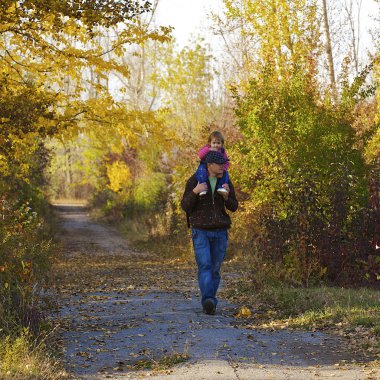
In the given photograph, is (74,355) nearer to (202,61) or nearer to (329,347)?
(329,347)

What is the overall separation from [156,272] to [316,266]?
5.07 meters

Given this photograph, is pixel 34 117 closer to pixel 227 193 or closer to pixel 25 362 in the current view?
pixel 227 193

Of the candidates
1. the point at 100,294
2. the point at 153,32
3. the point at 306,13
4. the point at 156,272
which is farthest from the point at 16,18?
the point at 306,13

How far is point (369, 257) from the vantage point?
11.9m

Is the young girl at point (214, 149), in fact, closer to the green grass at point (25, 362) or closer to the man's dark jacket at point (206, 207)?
the man's dark jacket at point (206, 207)

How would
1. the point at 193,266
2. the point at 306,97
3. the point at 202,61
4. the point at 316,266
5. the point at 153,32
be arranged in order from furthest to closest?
1. the point at 202,61
2. the point at 193,266
3. the point at 153,32
4. the point at 306,97
5. the point at 316,266

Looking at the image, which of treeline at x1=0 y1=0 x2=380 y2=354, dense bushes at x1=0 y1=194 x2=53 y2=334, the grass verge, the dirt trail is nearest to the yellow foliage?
treeline at x1=0 y1=0 x2=380 y2=354

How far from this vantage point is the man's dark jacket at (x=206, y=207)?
30.0ft

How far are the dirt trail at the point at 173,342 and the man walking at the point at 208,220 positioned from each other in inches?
17.7

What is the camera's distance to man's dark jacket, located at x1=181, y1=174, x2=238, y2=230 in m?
9.14

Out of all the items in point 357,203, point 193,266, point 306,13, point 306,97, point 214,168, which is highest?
point 306,13

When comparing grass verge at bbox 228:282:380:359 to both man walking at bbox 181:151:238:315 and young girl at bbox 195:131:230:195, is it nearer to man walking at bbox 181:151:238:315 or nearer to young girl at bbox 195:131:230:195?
man walking at bbox 181:151:238:315

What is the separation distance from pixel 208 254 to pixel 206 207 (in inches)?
23.4

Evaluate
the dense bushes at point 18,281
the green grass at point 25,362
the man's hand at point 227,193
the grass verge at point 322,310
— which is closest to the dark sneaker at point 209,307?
the grass verge at point 322,310
